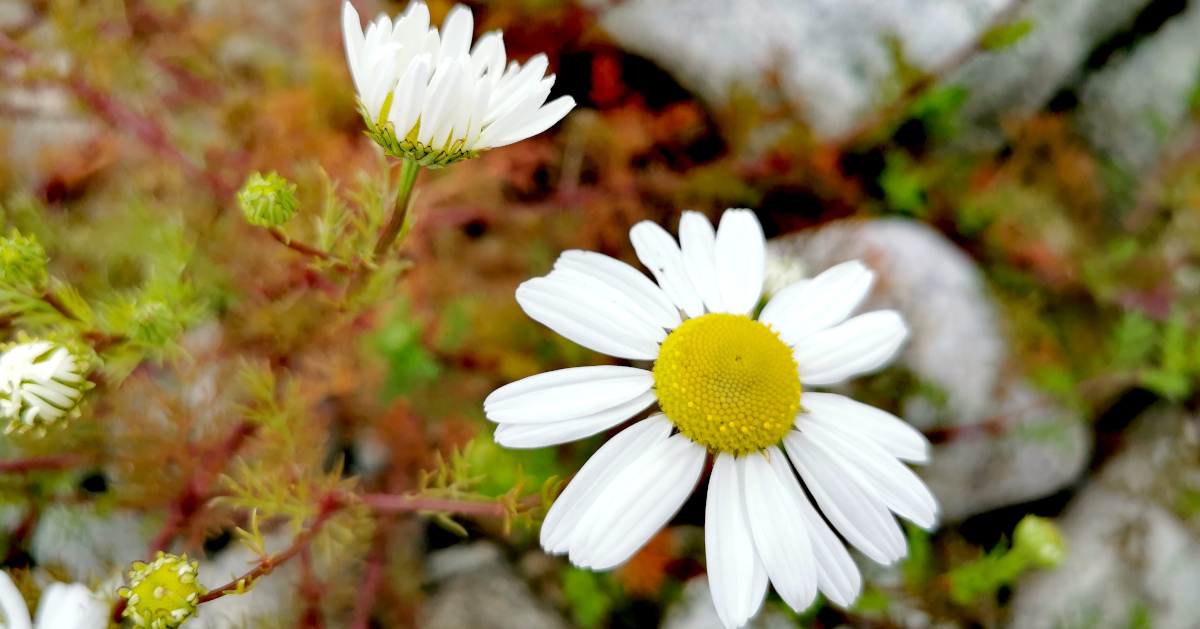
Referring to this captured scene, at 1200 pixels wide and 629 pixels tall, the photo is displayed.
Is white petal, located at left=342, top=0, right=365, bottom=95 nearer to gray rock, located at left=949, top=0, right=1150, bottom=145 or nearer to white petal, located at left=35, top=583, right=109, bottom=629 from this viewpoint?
white petal, located at left=35, top=583, right=109, bottom=629

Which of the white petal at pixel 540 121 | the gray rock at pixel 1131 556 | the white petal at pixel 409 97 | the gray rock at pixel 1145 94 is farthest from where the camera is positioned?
the gray rock at pixel 1145 94

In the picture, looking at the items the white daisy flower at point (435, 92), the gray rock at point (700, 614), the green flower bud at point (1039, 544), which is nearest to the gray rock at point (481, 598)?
the gray rock at point (700, 614)

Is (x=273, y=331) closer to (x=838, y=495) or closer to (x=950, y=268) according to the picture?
(x=838, y=495)

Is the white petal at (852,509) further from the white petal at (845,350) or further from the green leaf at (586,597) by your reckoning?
the green leaf at (586,597)

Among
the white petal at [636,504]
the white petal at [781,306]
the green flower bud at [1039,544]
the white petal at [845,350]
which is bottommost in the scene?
the green flower bud at [1039,544]

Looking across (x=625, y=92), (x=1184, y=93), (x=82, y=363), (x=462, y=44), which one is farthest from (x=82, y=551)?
(x=1184, y=93)

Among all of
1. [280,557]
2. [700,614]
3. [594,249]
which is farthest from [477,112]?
[700,614]
